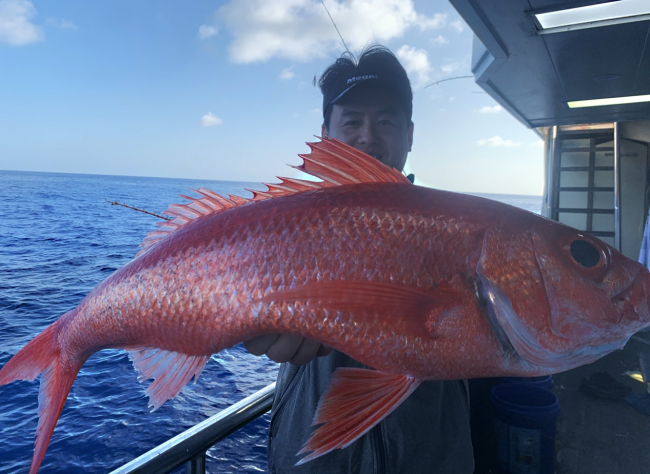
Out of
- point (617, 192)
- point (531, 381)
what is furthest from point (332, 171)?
point (617, 192)

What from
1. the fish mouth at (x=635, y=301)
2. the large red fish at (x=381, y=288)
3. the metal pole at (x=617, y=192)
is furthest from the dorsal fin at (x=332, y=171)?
the metal pole at (x=617, y=192)

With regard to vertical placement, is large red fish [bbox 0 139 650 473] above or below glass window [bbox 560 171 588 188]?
below

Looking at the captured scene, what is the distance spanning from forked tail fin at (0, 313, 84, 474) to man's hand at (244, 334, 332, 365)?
2.23 ft

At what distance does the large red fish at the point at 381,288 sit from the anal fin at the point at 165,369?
2 centimetres

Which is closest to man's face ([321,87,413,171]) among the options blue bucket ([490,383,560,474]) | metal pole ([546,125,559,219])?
blue bucket ([490,383,560,474])

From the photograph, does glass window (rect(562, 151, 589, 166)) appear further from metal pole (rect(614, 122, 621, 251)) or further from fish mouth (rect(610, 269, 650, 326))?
fish mouth (rect(610, 269, 650, 326))

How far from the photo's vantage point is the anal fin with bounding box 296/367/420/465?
1.08 m

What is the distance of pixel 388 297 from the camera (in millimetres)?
1098

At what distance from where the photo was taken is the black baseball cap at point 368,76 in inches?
91.4

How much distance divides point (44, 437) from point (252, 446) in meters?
6.24

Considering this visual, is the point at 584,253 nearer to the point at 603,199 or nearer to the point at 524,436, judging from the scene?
the point at 524,436

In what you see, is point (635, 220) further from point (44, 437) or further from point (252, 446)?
point (44, 437)

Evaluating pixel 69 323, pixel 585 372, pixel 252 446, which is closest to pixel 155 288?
pixel 69 323

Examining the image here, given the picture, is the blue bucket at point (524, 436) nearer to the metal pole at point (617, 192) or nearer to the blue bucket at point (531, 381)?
the blue bucket at point (531, 381)
